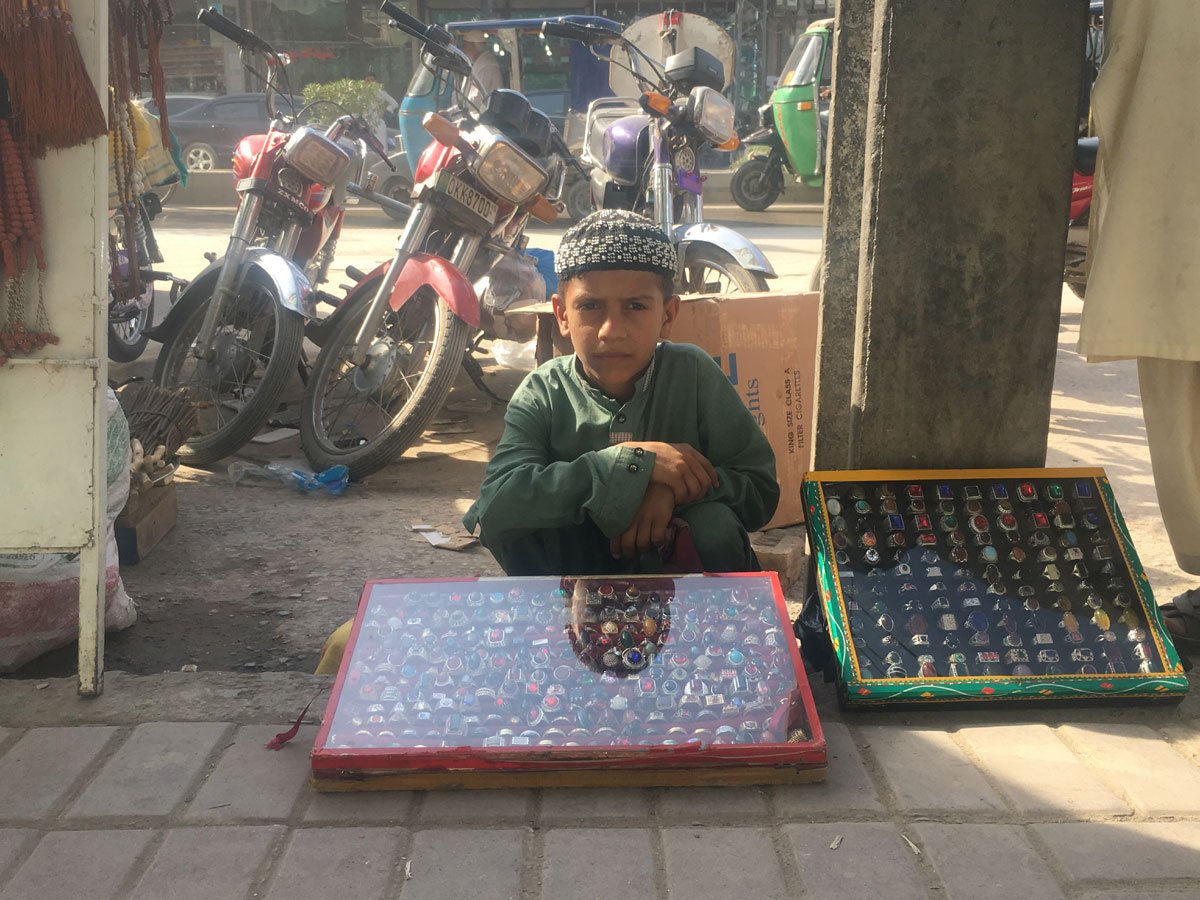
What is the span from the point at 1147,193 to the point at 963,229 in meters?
0.35

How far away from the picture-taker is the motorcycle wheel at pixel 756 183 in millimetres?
14727

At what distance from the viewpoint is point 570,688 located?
2012 millimetres

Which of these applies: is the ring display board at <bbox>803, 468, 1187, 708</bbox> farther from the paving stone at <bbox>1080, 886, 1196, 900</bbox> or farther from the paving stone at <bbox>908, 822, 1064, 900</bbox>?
the paving stone at <bbox>1080, 886, 1196, 900</bbox>

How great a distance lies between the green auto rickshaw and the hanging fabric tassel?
1099cm

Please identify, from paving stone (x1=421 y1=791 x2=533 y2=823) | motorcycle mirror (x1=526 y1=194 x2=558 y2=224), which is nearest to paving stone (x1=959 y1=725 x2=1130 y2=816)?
paving stone (x1=421 y1=791 x2=533 y2=823)

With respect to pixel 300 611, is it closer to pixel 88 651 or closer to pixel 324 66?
pixel 88 651

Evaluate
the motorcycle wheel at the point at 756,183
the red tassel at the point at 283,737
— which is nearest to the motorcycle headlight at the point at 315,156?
the red tassel at the point at 283,737

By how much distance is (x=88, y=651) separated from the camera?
2.31 m

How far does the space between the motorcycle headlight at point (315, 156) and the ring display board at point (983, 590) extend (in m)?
3.34

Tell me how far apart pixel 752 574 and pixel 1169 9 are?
52.9 inches

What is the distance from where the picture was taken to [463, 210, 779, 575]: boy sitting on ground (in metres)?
2.24

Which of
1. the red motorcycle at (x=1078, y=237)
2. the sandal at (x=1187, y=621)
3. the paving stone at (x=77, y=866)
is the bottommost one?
the paving stone at (x=77, y=866)

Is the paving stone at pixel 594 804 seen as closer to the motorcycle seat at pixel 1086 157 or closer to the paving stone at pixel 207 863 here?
the paving stone at pixel 207 863

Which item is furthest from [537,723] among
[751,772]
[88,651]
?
[88,651]
